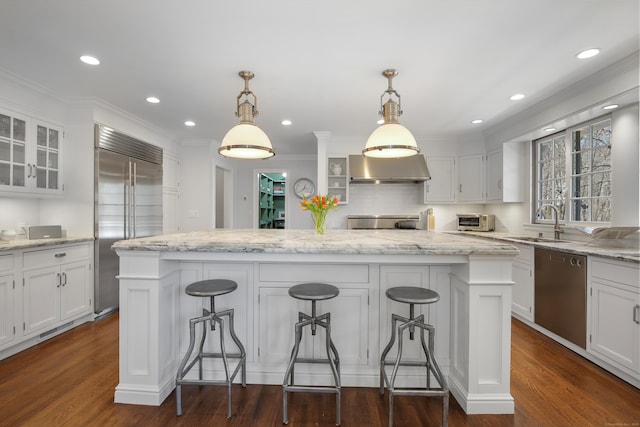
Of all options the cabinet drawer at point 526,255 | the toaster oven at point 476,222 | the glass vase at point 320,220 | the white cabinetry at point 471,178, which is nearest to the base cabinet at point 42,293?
the glass vase at point 320,220

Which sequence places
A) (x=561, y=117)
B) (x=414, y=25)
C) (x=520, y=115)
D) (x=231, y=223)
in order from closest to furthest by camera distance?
(x=414, y=25) < (x=561, y=117) < (x=520, y=115) < (x=231, y=223)

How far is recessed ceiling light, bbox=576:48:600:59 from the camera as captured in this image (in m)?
2.26

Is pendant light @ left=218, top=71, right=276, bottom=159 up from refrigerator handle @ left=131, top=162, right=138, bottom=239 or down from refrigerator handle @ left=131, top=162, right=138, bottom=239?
up

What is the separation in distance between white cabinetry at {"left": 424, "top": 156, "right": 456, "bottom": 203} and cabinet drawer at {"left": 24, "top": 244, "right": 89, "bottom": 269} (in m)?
4.67

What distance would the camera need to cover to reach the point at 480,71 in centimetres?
260

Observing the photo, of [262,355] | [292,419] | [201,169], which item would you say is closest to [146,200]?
[201,169]

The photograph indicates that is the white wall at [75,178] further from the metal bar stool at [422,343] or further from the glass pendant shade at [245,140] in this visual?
the metal bar stool at [422,343]

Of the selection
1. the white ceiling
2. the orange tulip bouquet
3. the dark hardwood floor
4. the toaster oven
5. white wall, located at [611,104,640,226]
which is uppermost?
the white ceiling

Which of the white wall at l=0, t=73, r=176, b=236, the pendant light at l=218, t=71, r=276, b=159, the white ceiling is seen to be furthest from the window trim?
the white wall at l=0, t=73, r=176, b=236

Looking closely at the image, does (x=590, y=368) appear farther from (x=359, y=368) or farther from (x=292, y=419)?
(x=292, y=419)

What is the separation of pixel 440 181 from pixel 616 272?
2851mm

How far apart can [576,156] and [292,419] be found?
3920 mm

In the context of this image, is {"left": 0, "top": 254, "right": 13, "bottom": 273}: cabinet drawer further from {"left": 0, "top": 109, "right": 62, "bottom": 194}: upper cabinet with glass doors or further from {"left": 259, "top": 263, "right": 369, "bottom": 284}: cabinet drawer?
Result: {"left": 259, "top": 263, "right": 369, "bottom": 284}: cabinet drawer

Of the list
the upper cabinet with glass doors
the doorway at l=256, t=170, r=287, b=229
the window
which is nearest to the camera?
the upper cabinet with glass doors
